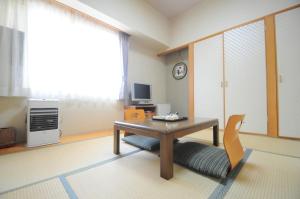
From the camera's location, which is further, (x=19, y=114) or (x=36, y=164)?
(x=19, y=114)

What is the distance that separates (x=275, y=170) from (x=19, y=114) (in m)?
3.11

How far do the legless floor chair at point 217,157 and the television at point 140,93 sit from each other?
2.03 metres

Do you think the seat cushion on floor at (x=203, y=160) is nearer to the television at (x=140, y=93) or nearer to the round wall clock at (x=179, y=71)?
the television at (x=140, y=93)

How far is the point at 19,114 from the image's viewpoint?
202 cm

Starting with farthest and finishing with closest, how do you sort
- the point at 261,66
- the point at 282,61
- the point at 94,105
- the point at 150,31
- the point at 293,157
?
the point at 150,31 < the point at 94,105 < the point at 261,66 < the point at 282,61 < the point at 293,157

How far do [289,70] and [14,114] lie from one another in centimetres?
424

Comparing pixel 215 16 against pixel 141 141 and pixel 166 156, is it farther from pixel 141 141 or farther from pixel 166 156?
pixel 166 156

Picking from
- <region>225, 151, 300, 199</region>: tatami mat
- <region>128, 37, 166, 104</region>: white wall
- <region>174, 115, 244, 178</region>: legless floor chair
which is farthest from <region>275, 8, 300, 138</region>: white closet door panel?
<region>128, 37, 166, 104</region>: white wall

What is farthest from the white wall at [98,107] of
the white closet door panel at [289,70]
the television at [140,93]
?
the white closet door panel at [289,70]

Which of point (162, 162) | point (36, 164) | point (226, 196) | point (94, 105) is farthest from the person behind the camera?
point (94, 105)

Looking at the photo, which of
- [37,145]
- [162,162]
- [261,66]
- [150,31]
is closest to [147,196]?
[162,162]

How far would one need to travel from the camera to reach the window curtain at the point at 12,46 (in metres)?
1.82

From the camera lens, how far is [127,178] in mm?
1065

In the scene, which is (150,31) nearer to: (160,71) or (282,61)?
(160,71)
